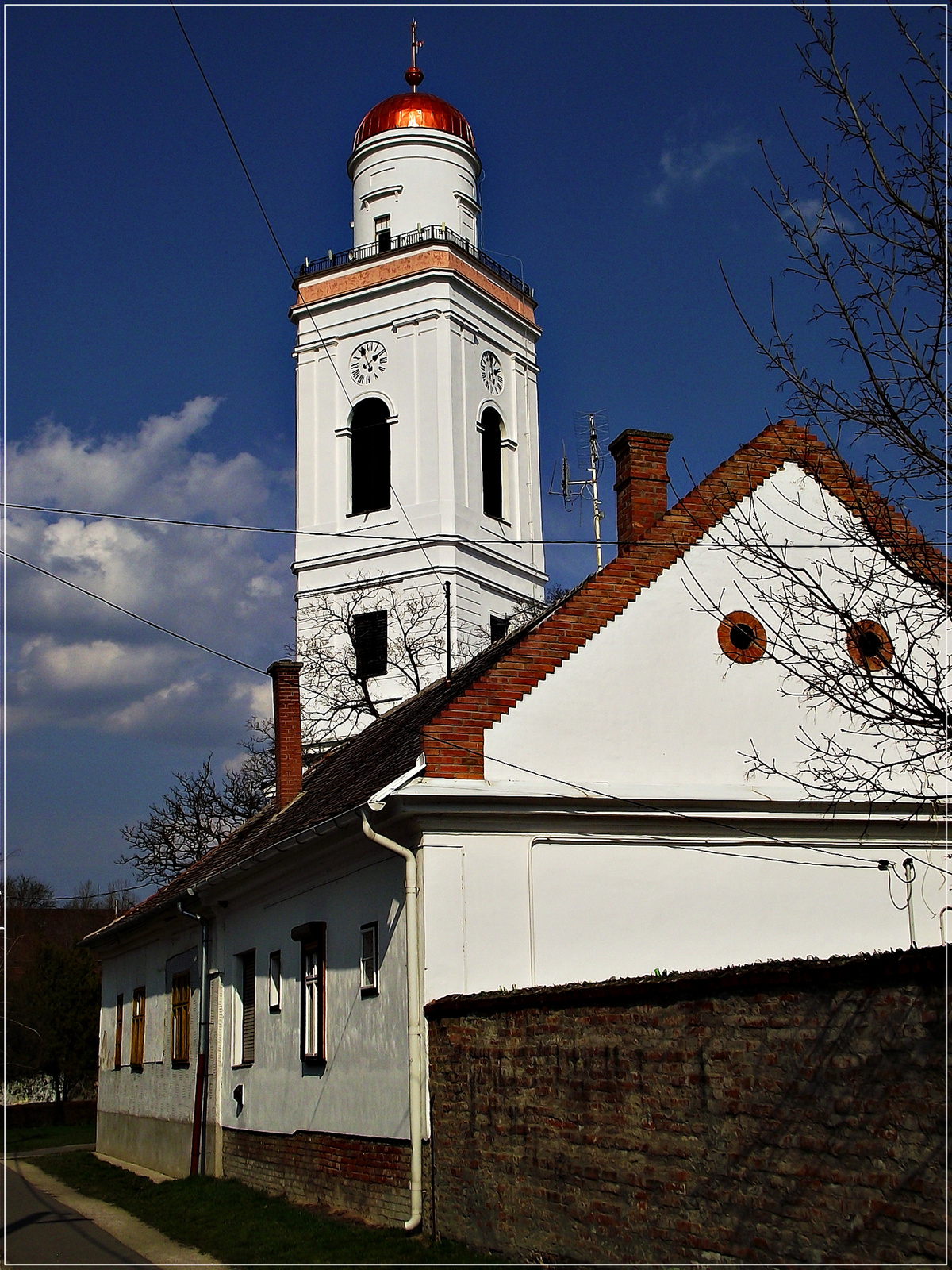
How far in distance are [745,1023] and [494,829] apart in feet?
18.3

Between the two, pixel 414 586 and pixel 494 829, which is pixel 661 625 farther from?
pixel 414 586

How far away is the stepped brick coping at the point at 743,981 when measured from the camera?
6.54 metres

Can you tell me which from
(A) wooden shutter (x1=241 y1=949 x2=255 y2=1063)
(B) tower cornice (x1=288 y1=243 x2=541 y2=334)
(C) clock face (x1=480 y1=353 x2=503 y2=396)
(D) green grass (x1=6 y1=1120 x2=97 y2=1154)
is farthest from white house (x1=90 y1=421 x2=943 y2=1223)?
(C) clock face (x1=480 y1=353 x2=503 y2=396)

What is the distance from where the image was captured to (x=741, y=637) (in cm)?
1513

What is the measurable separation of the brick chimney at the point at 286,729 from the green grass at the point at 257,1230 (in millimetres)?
5707

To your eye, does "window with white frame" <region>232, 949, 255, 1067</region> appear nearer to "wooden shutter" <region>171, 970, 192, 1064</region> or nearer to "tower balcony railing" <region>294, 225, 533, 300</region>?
"wooden shutter" <region>171, 970, 192, 1064</region>

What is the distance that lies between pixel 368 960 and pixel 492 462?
30130 mm

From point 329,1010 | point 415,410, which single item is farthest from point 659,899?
point 415,410

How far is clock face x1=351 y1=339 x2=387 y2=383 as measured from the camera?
4175 cm

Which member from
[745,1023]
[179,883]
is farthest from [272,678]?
[745,1023]

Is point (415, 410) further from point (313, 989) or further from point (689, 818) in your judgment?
point (689, 818)

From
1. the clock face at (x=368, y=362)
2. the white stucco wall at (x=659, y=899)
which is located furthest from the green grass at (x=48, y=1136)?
the white stucco wall at (x=659, y=899)

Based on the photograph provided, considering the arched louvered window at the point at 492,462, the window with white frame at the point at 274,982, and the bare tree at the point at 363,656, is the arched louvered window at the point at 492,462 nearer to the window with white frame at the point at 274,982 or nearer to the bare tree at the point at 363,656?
the bare tree at the point at 363,656

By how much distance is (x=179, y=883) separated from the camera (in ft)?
77.4
